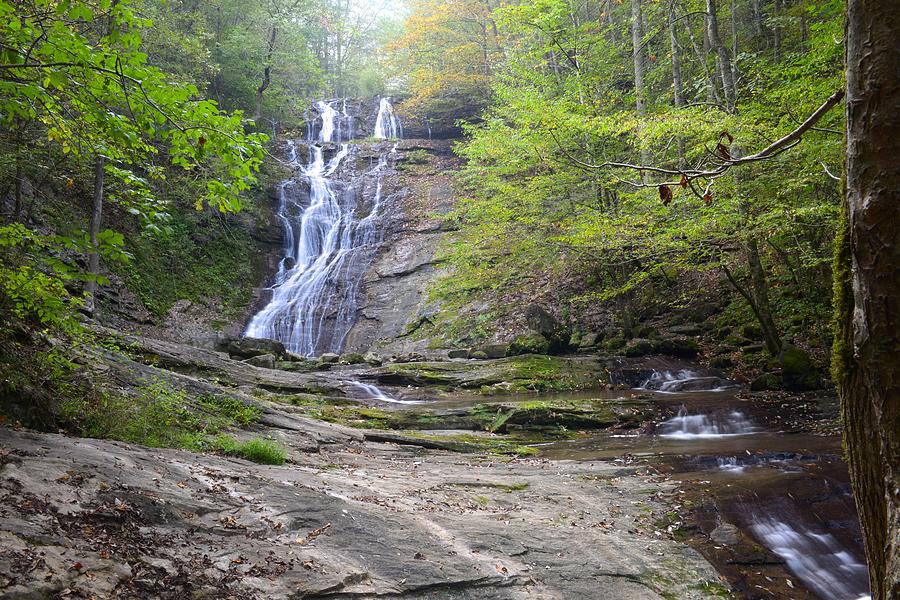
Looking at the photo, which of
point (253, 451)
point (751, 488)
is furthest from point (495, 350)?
point (253, 451)

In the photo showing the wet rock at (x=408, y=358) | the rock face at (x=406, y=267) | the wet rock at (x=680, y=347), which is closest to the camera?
the wet rock at (x=680, y=347)

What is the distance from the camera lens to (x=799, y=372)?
11977 millimetres

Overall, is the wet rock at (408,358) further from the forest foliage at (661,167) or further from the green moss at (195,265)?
the green moss at (195,265)

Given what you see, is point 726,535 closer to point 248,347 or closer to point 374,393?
point 374,393

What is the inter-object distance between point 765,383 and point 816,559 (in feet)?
24.2

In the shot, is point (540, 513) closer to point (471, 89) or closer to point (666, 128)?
point (666, 128)

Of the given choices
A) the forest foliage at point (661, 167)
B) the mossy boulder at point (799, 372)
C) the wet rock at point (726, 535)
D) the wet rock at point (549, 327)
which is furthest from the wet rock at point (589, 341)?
the wet rock at point (726, 535)

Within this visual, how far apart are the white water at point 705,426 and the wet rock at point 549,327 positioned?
6.58 metres

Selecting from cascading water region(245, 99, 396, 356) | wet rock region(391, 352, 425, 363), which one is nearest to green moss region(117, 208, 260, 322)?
cascading water region(245, 99, 396, 356)

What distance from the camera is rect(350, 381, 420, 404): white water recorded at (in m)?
13.9

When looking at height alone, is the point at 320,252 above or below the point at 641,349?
above

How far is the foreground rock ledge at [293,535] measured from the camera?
320 cm

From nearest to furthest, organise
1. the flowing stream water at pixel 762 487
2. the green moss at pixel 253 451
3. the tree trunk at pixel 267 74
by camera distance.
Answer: the flowing stream water at pixel 762 487 → the green moss at pixel 253 451 → the tree trunk at pixel 267 74

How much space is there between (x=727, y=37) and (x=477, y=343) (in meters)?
13.8
